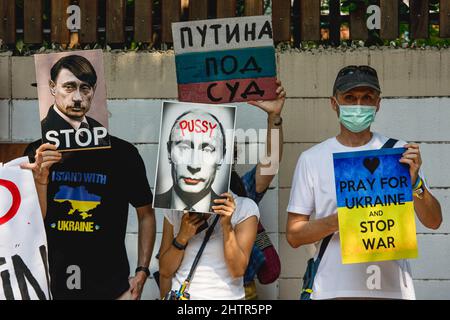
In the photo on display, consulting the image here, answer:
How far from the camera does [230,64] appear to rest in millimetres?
5965

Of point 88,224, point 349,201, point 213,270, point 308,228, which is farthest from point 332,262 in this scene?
Result: point 88,224

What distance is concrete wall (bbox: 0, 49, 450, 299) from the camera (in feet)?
22.0

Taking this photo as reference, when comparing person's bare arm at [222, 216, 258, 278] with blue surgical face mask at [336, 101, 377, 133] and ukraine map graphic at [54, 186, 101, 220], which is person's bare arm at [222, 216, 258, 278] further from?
ukraine map graphic at [54, 186, 101, 220]

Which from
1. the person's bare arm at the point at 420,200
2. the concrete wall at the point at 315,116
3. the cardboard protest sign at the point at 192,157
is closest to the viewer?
the person's bare arm at the point at 420,200

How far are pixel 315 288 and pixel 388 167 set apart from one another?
31.2 inches

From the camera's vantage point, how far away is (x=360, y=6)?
6840 millimetres

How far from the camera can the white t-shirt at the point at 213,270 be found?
541cm

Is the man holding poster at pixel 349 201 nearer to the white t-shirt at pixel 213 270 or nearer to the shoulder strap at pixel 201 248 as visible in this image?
the white t-shirt at pixel 213 270

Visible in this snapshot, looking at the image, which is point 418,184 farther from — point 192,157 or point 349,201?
point 192,157

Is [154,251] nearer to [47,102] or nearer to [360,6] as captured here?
[47,102]

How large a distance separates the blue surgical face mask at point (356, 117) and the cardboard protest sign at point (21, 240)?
1.86m

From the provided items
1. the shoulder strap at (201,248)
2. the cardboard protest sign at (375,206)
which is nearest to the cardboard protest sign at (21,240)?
the shoulder strap at (201,248)

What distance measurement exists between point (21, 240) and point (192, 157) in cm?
110
